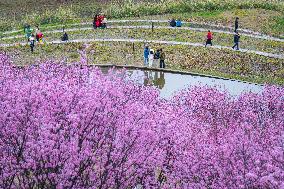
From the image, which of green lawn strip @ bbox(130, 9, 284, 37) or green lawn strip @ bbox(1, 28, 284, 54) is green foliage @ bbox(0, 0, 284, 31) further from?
green lawn strip @ bbox(1, 28, 284, 54)

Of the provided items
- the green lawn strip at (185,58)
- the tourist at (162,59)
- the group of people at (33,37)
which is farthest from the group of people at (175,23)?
the group of people at (33,37)

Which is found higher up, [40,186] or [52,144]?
[52,144]

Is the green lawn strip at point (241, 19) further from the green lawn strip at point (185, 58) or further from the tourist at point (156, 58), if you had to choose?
the tourist at point (156, 58)

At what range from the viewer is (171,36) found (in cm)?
5281

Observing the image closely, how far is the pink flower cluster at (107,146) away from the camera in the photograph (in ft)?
61.6

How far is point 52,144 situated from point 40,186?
3.09 metres

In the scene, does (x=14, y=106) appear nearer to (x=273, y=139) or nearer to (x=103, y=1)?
(x=273, y=139)

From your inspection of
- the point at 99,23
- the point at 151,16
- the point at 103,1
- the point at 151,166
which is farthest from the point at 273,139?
the point at 103,1

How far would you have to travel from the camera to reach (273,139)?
66.4 ft

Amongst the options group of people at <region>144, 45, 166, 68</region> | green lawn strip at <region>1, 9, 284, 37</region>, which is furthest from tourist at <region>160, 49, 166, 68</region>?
green lawn strip at <region>1, 9, 284, 37</region>

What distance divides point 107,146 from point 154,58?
25.3 meters

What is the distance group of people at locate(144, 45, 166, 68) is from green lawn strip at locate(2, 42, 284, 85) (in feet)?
2.34

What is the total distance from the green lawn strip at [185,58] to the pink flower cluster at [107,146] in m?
20.1

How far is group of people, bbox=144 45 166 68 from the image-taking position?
142 feet
